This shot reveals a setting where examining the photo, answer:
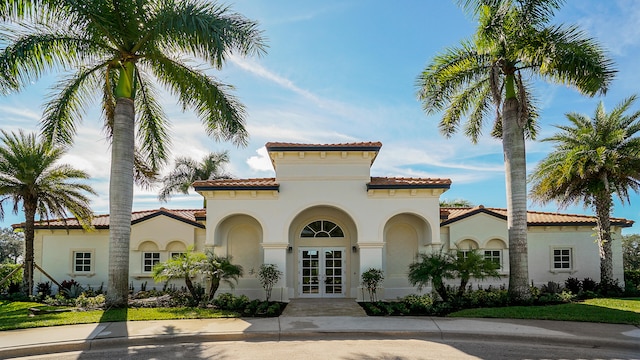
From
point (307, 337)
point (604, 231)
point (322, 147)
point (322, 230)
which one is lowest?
point (307, 337)

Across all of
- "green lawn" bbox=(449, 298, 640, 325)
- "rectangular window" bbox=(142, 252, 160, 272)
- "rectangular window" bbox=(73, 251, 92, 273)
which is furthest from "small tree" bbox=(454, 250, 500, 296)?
"rectangular window" bbox=(73, 251, 92, 273)

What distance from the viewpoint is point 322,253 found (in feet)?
57.6

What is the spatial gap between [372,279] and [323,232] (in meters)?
3.42

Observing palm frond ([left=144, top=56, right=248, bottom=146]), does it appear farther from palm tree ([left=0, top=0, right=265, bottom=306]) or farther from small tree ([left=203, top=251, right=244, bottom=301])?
small tree ([left=203, top=251, right=244, bottom=301])

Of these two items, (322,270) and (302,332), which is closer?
(302,332)

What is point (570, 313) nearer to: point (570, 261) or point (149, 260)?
point (570, 261)

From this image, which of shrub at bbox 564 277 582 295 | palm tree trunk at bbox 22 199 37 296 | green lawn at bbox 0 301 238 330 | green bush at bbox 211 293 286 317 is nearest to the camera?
green lawn at bbox 0 301 238 330

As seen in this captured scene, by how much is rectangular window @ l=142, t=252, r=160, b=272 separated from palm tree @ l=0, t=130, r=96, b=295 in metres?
2.93

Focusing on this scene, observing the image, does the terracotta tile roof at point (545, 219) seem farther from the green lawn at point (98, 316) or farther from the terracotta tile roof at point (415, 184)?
the green lawn at point (98, 316)

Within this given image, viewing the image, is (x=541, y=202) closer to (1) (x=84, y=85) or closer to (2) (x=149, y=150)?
(2) (x=149, y=150)

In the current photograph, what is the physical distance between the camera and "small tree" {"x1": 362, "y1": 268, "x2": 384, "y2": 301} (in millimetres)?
15055

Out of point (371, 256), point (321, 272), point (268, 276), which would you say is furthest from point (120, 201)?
point (371, 256)

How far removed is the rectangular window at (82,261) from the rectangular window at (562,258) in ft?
72.8

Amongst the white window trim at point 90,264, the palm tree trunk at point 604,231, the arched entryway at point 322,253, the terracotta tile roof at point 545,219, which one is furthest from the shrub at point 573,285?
the white window trim at point 90,264
